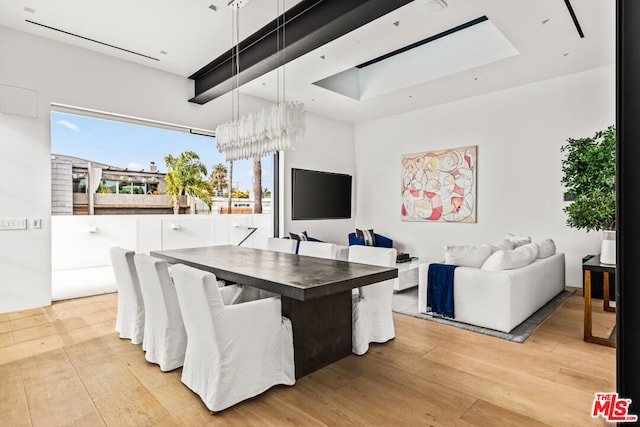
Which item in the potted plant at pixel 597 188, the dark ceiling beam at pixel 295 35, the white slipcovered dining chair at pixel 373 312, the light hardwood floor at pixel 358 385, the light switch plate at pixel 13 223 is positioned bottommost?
the light hardwood floor at pixel 358 385

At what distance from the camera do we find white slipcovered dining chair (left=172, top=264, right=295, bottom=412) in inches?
79.1

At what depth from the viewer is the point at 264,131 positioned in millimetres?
3023

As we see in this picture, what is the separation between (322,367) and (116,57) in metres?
4.47

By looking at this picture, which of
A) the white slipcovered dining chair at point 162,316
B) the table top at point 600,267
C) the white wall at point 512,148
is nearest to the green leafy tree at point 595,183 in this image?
the table top at point 600,267

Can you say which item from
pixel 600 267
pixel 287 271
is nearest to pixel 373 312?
pixel 287 271

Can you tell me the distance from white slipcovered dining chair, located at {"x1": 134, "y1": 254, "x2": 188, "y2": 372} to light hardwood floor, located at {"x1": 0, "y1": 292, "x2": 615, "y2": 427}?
103mm

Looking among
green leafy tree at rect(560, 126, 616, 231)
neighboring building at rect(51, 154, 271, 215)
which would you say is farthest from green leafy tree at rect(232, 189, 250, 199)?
green leafy tree at rect(560, 126, 616, 231)

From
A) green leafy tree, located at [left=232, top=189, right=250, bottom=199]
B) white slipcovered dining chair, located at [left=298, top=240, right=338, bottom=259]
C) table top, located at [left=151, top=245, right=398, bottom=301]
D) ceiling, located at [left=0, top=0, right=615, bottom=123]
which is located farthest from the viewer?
green leafy tree, located at [left=232, top=189, right=250, bottom=199]

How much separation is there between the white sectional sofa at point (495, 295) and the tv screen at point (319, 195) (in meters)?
3.24

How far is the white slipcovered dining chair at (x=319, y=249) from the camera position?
3543mm

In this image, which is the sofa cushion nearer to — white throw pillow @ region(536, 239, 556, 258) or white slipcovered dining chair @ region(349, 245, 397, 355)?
white throw pillow @ region(536, 239, 556, 258)

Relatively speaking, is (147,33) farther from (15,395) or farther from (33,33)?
(15,395)

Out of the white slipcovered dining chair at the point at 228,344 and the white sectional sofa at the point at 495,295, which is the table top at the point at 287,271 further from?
the white sectional sofa at the point at 495,295

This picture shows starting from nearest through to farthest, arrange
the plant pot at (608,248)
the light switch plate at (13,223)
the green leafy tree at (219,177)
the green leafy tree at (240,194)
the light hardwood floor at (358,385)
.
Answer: the light hardwood floor at (358,385) → the plant pot at (608,248) → the light switch plate at (13,223) → the green leafy tree at (219,177) → the green leafy tree at (240,194)
